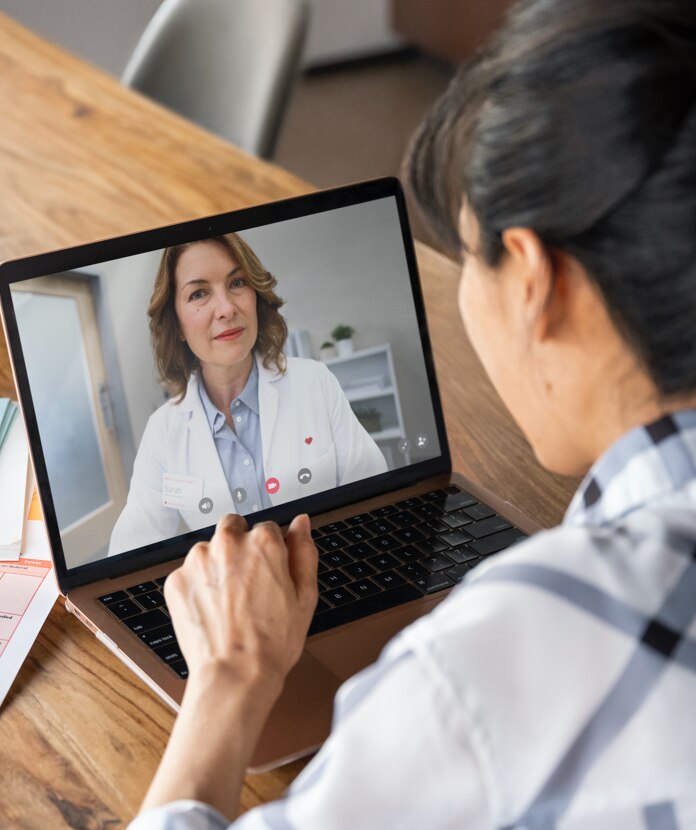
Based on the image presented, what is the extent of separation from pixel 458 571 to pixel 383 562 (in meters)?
0.06

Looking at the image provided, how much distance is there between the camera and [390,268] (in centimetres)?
105

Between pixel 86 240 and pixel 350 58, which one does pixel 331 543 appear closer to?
pixel 86 240

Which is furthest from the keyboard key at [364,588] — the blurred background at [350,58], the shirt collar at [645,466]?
the blurred background at [350,58]

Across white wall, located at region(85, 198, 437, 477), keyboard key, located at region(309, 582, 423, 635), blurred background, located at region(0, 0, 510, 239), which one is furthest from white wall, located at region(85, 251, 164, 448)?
blurred background, located at region(0, 0, 510, 239)

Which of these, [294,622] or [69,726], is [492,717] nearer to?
[294,622]

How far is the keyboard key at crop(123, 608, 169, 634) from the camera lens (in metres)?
0.88

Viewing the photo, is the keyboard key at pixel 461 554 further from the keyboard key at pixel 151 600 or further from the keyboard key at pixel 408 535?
the keyboard key at pixel 151 600

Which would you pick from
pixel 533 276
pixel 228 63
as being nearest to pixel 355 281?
pixel 533 276

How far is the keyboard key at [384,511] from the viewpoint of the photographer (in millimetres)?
1014

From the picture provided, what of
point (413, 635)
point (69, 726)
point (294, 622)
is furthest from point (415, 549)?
point (413, 635)

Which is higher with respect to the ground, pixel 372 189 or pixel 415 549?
pixel 372 189

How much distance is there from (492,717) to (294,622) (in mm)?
307

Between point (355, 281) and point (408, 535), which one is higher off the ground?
point (355, 281)

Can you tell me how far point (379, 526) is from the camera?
100cm
